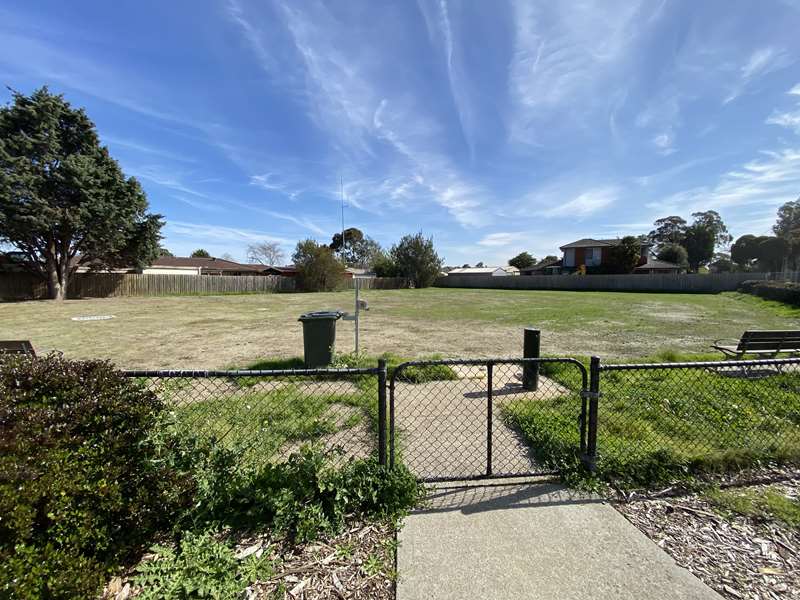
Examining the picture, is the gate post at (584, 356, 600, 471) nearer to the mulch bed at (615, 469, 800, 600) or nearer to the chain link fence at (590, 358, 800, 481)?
the chain link fence at (590, 358, 800, 481)

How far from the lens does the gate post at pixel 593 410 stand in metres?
2.70

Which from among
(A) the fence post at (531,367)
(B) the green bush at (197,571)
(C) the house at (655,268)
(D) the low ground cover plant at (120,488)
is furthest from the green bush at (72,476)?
(C) the house at (655,268)

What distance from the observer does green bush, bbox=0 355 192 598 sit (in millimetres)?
1434

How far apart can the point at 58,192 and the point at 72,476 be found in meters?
25.7

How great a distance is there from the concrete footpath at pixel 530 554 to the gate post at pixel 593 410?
336mm

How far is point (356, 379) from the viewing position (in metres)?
5.57

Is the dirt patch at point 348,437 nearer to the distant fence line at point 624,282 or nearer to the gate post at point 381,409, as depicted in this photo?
the gate post at point 381,409

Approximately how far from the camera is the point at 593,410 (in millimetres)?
2768

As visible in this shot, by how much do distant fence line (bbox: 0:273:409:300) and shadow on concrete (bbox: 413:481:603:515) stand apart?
30.8 metres

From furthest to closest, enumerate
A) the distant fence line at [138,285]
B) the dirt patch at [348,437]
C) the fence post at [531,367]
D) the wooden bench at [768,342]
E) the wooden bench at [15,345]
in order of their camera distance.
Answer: the distant fence line at [138,285] < the wooden bench at [768,342] < the fence post at [531,367] < the wooden bench at [15,345] < the dirt patch at [348,437]

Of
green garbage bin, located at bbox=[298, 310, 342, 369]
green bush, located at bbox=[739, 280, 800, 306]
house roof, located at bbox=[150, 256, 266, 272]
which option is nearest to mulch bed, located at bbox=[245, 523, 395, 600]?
green garbage bin, located at bbox=[298, 310, 342, 369]

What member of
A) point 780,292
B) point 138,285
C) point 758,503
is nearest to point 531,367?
point 758,503

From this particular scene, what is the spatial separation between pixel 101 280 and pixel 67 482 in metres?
31.3

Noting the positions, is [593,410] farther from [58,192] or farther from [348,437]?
[58,192]
